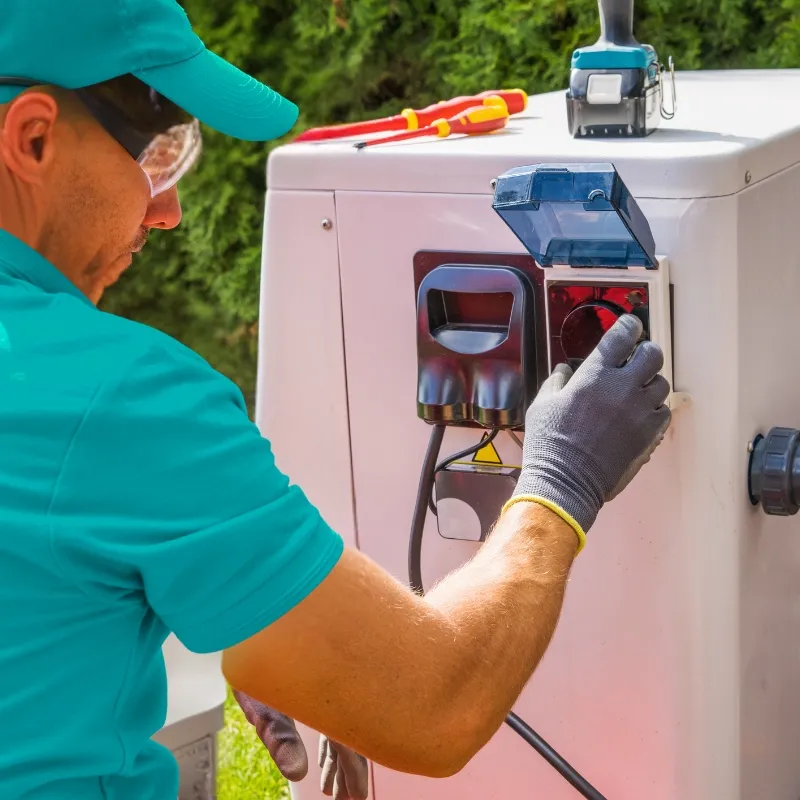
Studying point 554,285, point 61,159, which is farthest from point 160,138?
point 554,285

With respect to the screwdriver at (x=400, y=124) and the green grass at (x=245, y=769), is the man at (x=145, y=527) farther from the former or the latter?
Result: the green grass at (x=245, y=769)

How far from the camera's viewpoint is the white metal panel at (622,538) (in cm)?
137

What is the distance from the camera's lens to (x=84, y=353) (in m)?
0.97

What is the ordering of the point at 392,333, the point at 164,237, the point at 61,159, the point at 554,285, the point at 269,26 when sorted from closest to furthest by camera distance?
the point at 61,159 < the point at 554,285 < the point at 392,333 < the point at 269,26 < the point at 164,237

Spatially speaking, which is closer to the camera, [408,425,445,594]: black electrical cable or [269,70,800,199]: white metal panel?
[269,70,800,199]: white metal panel

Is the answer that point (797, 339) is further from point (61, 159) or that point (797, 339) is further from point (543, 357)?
point (61, 159)

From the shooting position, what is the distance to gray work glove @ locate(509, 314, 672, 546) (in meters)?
1.27

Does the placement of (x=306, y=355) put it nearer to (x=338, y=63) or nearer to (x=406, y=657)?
(x=406, y=657)

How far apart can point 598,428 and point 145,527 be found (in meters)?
0.54

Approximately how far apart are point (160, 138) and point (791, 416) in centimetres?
91

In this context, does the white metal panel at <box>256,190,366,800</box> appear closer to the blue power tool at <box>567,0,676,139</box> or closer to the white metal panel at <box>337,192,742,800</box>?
the white metal panel at <box>337,192,742,800</box>

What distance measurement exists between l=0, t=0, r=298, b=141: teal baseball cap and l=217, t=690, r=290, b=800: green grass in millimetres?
1987

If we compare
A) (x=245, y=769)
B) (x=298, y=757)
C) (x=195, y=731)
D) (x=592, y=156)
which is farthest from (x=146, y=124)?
(x=245, y=769)

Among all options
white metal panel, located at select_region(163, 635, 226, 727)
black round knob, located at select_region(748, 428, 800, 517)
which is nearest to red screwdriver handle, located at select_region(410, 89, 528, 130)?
black round knob, located at select_region(748, 428, 800, 517)
